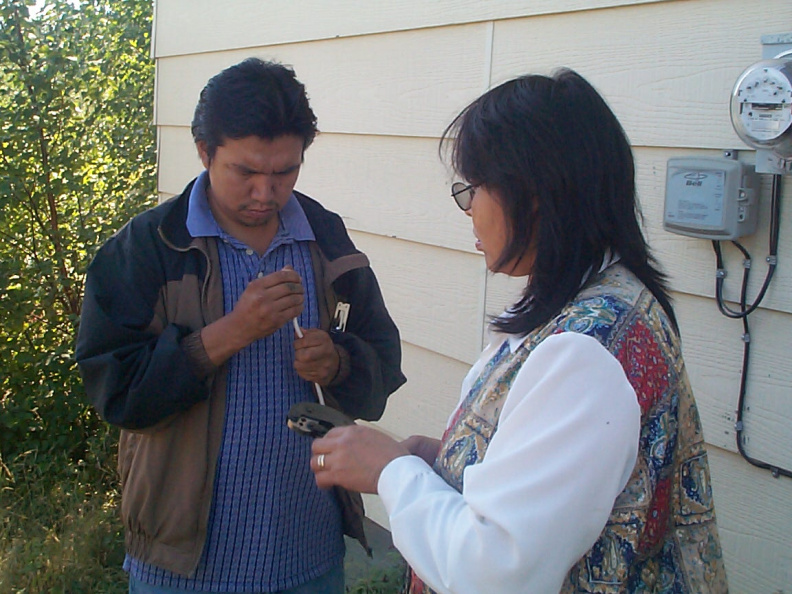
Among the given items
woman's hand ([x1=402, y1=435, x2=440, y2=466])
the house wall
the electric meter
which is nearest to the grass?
the house wall

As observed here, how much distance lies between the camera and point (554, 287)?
52.0 inches

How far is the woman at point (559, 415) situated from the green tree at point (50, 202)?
12.3ft

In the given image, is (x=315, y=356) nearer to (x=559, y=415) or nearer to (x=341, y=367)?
(x=341, y=367)

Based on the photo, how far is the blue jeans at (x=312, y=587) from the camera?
2.01 metres

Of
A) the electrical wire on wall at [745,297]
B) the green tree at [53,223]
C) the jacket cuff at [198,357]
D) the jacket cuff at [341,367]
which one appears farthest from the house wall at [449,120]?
the jacket cuff at [198,357]

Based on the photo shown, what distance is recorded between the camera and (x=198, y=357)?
1.91 meters

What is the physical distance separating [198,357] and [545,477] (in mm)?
1003

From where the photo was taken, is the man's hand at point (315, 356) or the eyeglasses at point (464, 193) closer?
the eyeglasses at point (464, 193)

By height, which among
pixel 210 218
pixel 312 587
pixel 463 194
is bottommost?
pixel 312 587

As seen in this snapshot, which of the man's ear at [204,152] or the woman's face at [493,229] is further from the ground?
the man's ear at [204,152]

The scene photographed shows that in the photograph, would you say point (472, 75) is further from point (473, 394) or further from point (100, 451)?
point (100, 451)

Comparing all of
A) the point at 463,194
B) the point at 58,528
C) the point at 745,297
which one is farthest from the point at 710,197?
the point at 58,528

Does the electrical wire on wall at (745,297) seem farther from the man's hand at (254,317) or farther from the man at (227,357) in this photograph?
the man's hand at (254,317)

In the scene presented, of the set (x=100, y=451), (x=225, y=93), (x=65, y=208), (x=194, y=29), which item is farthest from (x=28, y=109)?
(x=225, y=93)
